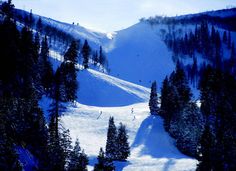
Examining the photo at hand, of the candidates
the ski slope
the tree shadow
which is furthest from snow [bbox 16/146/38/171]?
the tree shadow

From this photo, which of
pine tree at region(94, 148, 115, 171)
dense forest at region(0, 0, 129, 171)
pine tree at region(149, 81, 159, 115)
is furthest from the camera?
pine tree at region(149, 81, 159, 115)

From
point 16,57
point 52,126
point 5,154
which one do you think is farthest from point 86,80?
point 5,154

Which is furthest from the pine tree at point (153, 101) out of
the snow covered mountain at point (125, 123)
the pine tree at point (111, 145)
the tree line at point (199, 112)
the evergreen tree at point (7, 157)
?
the evergreen tree at point (7, 157)

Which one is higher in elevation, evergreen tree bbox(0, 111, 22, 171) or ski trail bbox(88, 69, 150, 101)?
ski trail bbox(88, 69, 150, 101)

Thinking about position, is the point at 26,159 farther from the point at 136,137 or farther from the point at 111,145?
the point at 136,137

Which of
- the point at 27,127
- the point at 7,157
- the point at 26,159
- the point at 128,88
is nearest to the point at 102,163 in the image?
the point at 26,159

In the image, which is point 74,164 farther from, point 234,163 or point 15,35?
point 15,35

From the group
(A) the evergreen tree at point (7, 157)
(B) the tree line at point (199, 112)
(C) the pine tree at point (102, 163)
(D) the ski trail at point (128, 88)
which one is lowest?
(C) the pine tree at point (102, 163)

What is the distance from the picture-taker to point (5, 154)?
30969 mm

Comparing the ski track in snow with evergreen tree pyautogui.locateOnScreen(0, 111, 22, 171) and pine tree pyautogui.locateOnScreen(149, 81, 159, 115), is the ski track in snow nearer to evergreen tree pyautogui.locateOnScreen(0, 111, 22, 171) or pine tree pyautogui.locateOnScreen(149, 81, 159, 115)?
pine tree pyautogui.locateOnScreen(149, 81, 159, 115)

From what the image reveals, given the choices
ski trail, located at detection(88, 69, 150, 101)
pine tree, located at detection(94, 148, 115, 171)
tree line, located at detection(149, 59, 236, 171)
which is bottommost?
pine tree, located at detection(94, 148, 115, 171)

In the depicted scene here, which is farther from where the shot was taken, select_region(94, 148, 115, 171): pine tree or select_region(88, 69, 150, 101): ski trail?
select_region(88, 69, 150, 101): ski trail

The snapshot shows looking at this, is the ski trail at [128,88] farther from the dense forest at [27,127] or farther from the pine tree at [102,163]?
the pine tree at [102,163]

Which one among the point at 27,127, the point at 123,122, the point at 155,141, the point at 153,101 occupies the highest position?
the point at 153,101
